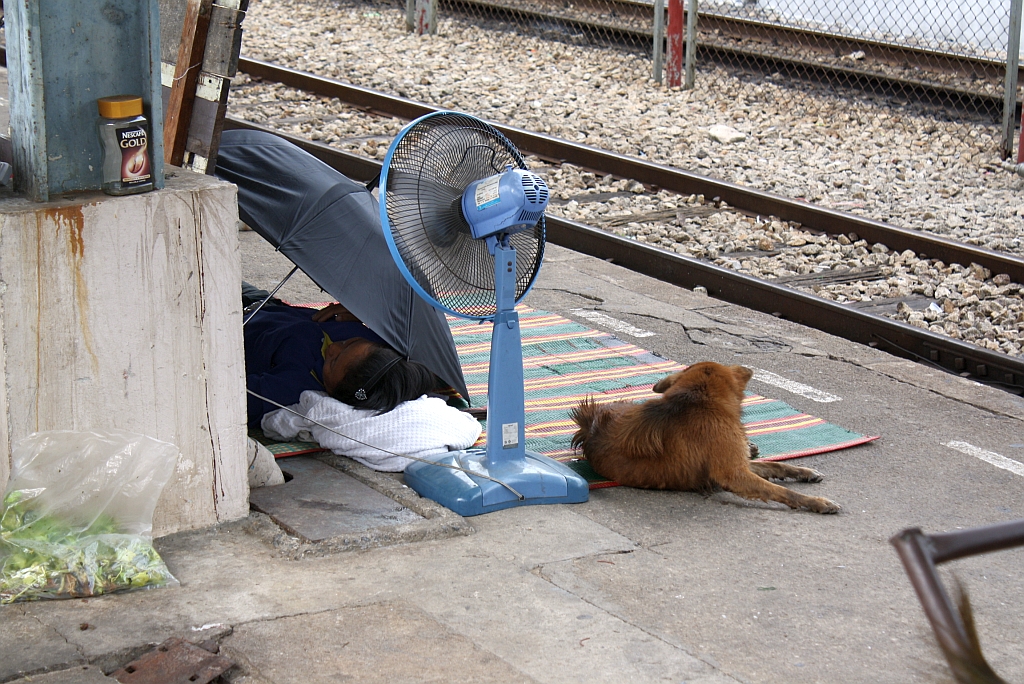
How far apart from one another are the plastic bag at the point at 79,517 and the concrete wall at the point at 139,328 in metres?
0.07

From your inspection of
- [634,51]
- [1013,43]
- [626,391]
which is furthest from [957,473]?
[634,51]

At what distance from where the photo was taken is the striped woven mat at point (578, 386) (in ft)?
17.8

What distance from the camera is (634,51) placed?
15867 mm

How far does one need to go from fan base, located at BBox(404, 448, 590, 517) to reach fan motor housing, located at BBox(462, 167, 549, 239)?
91cm

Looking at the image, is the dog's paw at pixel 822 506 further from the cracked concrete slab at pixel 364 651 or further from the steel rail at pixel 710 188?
the steel rail at pixel 710 188

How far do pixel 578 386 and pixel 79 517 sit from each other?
2.88m

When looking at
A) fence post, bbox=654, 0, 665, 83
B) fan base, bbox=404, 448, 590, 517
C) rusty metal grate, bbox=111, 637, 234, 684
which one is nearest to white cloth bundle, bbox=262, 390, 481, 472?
fan base, bbox=404, 448, 590, 517

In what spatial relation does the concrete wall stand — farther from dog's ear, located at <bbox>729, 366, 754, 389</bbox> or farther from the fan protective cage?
dog's ear, located at <bbox>729, 366, 754, 389</bbox>

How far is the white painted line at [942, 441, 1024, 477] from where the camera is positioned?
5.32m

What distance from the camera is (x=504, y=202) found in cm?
437

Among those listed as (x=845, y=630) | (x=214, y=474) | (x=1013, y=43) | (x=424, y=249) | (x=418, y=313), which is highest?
(x=1013, y=43)

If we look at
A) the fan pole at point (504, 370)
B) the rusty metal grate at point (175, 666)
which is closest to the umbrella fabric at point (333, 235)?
the fan pole at point (504, 370)

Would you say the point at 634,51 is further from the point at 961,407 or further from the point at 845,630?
the point at 845,630

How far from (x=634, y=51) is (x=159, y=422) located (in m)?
12.8
